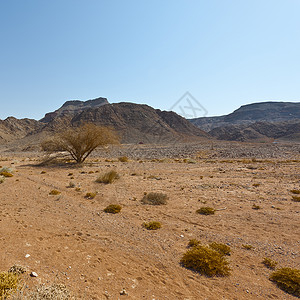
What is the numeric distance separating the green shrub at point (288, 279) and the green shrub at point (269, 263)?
24 cm

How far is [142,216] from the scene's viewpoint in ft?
24.0

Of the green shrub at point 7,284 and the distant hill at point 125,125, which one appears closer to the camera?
the green shrub at point 7,284

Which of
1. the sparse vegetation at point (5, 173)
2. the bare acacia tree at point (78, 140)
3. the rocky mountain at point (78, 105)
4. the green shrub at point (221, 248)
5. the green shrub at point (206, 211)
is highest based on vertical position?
the rocky mountain at point (78, 105)

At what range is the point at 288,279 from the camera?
3879 mm

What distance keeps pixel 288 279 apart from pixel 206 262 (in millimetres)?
→ 1605

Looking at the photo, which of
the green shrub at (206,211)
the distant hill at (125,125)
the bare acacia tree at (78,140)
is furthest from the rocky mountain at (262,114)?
the green shrub at (206,211)

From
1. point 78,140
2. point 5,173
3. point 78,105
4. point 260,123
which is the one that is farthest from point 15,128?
point 260,123

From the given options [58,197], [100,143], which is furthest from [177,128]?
[58,197]

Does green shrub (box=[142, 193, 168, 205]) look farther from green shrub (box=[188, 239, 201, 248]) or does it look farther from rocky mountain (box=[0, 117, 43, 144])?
rocky mountain (box=[0, 117, 43, 144])

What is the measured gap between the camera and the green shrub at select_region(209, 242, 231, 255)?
494cm

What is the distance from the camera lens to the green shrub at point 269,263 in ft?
14.4

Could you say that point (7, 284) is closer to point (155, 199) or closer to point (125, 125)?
point (155, 199)

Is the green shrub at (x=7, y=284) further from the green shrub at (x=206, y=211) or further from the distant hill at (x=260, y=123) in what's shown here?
the distant hill at (x=260, y=123)

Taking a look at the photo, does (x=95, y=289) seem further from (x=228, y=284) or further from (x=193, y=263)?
(x=228, y=284)
